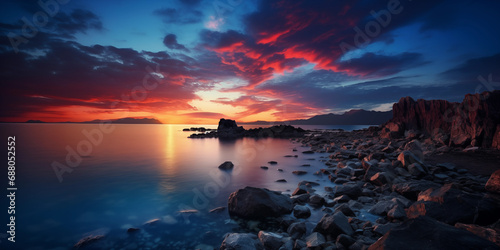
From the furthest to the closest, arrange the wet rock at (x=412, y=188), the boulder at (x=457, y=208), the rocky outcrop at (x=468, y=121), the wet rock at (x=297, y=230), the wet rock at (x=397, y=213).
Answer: the rocky outcrop at (x=468, y=121), the wet rock at (x=412, y=188), the wet rock at (x=397, y=213), the wet rock at (x=297, y=230), the boulder at (x=457, y=208)

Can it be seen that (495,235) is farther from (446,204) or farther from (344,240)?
(344,240)

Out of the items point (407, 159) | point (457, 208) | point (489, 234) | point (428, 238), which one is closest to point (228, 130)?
point (407, 159)

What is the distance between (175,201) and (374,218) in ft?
28.1

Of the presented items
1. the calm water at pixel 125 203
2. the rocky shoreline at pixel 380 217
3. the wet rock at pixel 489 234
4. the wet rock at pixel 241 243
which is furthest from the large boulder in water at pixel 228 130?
the wet rock at pixel 489 234

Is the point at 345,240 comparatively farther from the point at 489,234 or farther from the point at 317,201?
the point at 317,201

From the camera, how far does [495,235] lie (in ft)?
12.9

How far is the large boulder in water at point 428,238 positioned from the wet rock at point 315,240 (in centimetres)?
153

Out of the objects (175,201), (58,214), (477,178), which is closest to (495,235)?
(477,178)

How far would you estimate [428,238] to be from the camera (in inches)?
138

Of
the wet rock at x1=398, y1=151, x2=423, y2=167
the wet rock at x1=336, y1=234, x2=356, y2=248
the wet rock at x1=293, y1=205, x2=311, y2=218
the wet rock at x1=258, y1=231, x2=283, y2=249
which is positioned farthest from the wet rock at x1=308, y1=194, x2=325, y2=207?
the wet rock at x1=398, y1=151, x2=423, y2=167

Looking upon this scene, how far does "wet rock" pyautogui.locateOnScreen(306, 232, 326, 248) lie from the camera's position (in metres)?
4.94

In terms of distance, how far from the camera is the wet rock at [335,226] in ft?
17.8

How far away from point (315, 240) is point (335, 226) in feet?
2.65

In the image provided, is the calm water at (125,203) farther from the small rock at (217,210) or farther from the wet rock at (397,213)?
the wet rock at (397,213)
